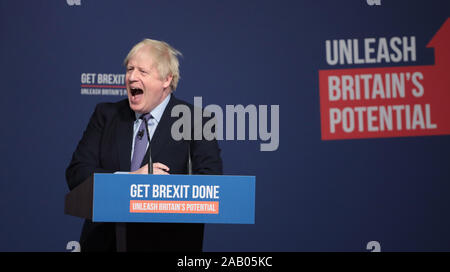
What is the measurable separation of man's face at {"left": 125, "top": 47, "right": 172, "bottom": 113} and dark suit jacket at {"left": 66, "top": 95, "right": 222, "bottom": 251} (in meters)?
0.07

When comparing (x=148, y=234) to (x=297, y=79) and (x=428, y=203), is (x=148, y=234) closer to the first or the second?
(x=297, y=79)

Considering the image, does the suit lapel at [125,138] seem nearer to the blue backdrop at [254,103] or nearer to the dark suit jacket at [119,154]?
the dark suit jacket at [119,154]

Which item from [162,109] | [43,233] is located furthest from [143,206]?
[43,233]

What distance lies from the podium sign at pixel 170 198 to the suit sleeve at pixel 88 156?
44 cm

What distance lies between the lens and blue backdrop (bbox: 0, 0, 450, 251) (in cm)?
403

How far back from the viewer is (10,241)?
13.0 feet

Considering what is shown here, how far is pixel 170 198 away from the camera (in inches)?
76.4

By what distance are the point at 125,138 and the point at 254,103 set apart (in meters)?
1.86

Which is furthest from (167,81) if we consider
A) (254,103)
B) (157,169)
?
(254,103)

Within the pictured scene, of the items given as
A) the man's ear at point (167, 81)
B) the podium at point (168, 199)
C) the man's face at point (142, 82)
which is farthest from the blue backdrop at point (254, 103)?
the podium at point (168, 199)

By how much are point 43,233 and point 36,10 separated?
1.53m

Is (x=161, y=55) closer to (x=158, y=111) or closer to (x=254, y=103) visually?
(x=158, y=111)

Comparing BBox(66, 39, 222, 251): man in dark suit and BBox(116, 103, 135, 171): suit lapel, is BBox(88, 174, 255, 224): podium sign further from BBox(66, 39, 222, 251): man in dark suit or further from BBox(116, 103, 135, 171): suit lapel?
BBox(116, 103, 135, 171): suit lapel

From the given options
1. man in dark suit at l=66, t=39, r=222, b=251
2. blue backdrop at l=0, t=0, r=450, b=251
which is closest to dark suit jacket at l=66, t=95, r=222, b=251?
man in dark suit at l=66, t=39, r=222, b=251
